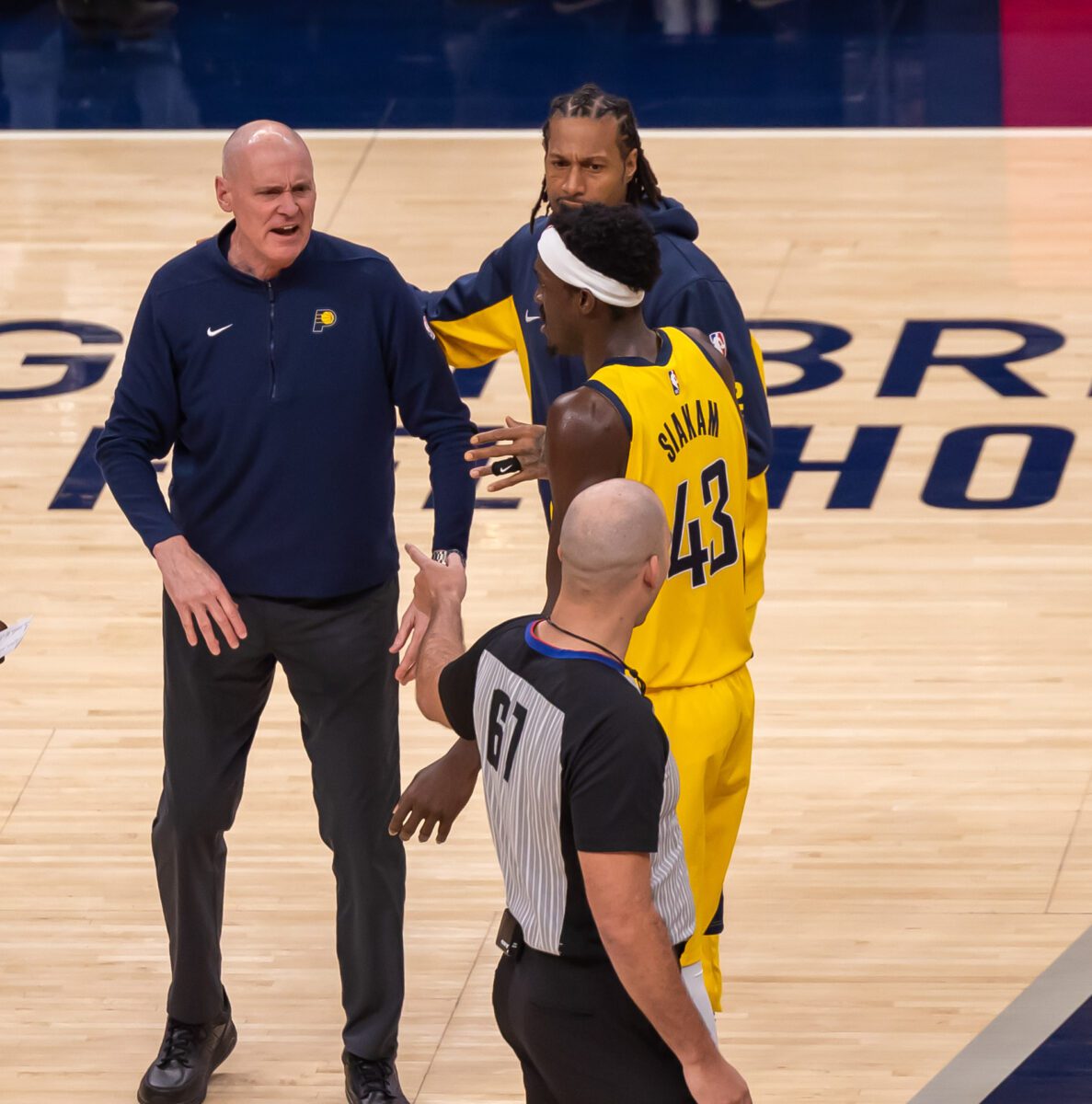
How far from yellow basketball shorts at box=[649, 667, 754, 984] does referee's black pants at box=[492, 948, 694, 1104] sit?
66 centimetres

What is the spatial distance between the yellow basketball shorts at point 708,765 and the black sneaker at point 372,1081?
2.20 feet

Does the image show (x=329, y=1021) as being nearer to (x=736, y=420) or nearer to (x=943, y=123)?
(x=736, y=420)

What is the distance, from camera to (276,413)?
13.6ft

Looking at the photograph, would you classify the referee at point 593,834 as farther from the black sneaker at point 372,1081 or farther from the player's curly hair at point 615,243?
the black sneaker at point 372,1081

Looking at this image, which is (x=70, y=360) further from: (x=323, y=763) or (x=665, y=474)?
(x=665, y=474)

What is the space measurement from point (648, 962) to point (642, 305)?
1.61 m

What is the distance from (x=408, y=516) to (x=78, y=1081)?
3.01 meters

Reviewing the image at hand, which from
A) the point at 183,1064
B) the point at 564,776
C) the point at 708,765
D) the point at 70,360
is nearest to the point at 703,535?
the point at 708,765

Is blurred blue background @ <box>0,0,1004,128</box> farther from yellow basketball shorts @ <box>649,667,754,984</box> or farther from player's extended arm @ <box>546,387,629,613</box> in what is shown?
player's extended arm @ <box>546,387,629,613</box>

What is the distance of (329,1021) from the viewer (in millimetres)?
4699

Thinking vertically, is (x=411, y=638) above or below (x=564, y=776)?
below

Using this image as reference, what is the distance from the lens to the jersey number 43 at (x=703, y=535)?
3785 millimetres

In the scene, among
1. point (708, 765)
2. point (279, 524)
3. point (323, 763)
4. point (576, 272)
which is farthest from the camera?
point (323, 763)

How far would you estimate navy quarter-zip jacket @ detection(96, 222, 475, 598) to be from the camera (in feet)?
13.6
